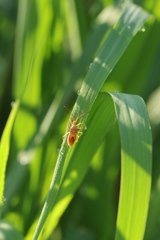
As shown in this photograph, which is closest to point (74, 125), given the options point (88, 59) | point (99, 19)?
point (88, 59)

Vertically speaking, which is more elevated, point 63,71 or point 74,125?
point 74,125

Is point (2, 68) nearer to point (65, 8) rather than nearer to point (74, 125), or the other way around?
point (65, 8)

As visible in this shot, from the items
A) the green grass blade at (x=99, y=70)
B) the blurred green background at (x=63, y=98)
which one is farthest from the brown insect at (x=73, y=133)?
the blurred green background at (x=63, y=98)

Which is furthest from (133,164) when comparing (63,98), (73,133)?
(63,98)

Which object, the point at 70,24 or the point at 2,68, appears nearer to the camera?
the point at 70,24

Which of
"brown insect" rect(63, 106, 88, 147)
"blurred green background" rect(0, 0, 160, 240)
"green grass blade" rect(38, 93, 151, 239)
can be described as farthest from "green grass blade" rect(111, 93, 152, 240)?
"blurred green background" rect(0, 0, 160, 240)

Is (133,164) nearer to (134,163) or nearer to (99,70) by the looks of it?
(134,163)

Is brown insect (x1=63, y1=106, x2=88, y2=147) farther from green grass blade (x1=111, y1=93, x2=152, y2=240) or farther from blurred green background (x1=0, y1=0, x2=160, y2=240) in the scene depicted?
blurred green background (x1=0, y1=0, x2=160, y2=240)
